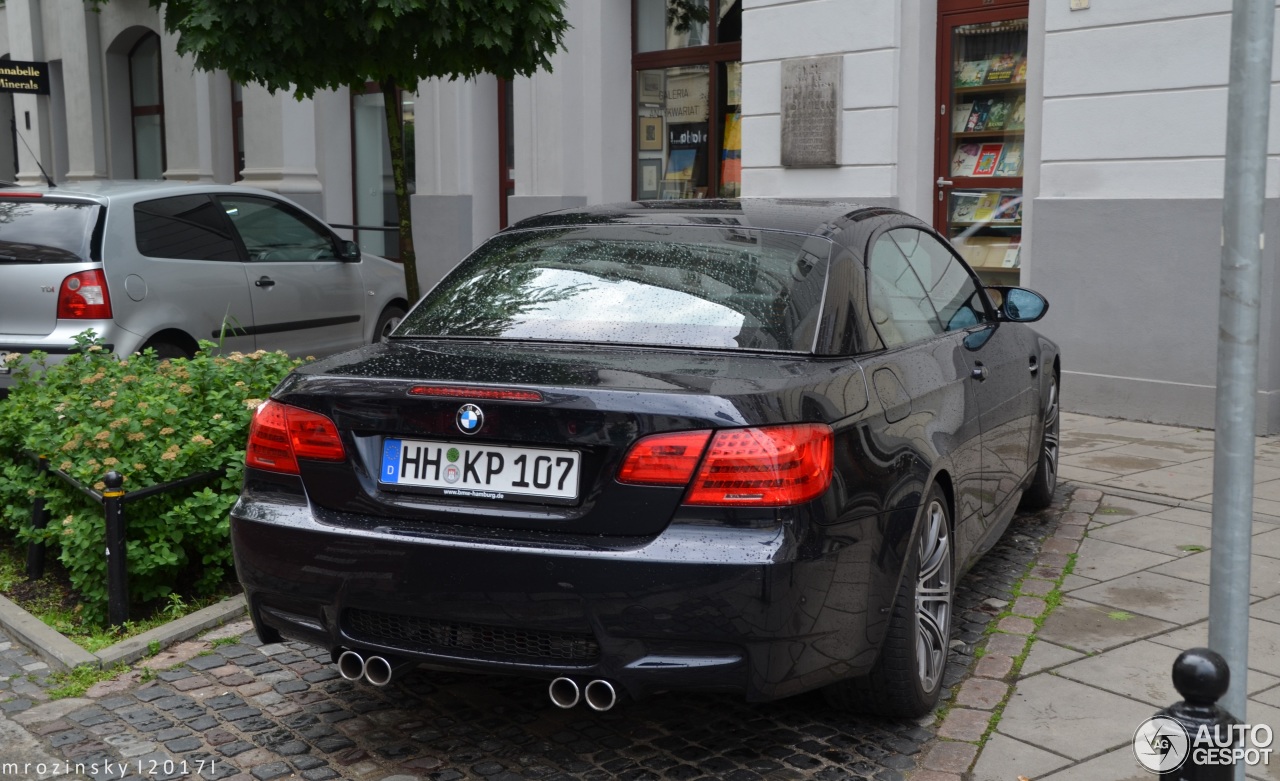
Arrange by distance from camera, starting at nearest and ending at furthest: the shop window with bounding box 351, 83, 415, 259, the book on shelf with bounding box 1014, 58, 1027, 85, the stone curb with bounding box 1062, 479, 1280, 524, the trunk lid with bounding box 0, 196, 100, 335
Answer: the stone curb with bounding box 1062, 479, 1280, 524 < the trunk lid with bounding box 0, 196, 100, 335 < the book on shelf with bounding box 1014, 58, 1027, 85 < the shop window with bounding box 351, 83, 415, 259

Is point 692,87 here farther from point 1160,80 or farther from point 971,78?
point 1160,80

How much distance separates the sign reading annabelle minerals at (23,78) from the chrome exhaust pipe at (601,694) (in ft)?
76.3

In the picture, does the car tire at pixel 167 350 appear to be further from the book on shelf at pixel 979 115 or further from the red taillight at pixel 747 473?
the book on shelf at pixel 979 115

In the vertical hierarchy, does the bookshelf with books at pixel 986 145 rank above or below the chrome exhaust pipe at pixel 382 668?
above

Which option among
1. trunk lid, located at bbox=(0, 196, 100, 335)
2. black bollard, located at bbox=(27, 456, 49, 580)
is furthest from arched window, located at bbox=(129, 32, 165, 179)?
black bollard, located at bbox=(27, 456, 49, 580)

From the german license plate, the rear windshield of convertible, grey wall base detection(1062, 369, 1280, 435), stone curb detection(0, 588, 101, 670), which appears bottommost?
stone curb detection(0, 588, 101, 670)

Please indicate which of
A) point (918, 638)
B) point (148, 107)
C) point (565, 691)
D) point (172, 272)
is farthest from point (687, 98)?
point (148, 107)

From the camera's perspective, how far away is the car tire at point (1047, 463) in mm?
6539

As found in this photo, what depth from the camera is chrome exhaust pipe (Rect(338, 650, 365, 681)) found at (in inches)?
144

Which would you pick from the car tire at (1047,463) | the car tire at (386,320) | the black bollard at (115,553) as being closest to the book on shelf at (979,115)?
the car tire at (1047,463)

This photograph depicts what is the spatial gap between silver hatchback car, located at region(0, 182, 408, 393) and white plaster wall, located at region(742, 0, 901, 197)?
3.81 m

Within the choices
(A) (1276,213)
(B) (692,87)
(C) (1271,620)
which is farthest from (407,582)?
(B) (692,87)

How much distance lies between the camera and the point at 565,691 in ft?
11.3

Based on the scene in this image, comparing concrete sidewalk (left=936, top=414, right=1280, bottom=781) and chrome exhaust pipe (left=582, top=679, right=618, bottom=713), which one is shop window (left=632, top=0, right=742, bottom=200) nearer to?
concrete sidewalk (left=936, top=414, right=1280, bottom=781)
